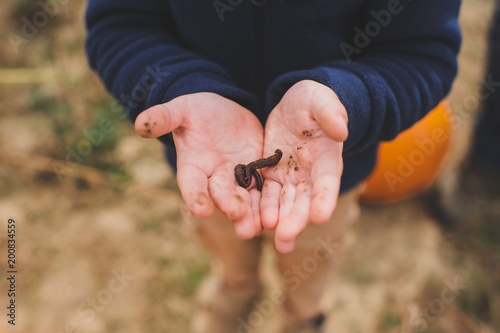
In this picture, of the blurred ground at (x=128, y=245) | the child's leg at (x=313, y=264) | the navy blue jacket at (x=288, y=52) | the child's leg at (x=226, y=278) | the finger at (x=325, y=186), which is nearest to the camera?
the finger at (x=325, y=186)

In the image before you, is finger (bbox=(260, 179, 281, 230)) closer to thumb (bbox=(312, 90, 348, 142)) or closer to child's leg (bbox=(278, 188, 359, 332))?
thumb (bbox=(312, 90, 348, 142))

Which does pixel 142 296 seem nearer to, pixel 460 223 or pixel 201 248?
pixel 201 248

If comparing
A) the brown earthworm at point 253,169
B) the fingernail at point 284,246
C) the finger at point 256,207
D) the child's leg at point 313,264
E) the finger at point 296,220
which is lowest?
the child's leg at point 313,264

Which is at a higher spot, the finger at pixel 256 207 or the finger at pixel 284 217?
the finger at pixel 284 217

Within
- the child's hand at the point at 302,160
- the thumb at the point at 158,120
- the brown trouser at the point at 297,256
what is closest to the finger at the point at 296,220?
the child's hand at the point at 302,160

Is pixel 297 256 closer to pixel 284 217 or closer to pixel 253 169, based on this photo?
pixel 253 169

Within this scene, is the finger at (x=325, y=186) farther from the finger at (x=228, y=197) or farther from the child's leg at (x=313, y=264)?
the child's leg at (x=313, y=264)

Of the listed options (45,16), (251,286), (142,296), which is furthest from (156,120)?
(45,16)
